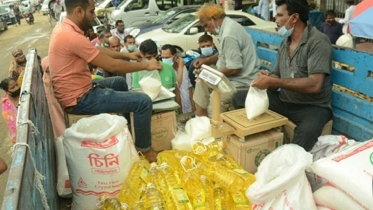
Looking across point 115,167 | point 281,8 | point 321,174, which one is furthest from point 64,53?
point 321,174

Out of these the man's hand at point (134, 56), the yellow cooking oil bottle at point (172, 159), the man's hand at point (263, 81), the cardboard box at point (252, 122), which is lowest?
the yellow cooking oil bottle at point (172, 159)

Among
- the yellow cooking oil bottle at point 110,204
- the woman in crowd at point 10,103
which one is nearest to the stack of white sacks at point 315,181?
the yellow cooking oil bottle at point 110,204

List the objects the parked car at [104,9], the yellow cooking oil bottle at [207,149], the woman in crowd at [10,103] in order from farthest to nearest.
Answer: the parked car at [104,9] < the woman in crowd at [10,103] < the yellow cooking oil bottle at [207,149]

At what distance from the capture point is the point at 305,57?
9.25 ft

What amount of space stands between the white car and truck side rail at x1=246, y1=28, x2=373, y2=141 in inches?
220

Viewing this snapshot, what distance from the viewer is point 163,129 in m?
3.50

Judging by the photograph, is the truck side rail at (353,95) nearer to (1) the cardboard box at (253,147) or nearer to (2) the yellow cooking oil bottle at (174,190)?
(1) the cardboard box at (253,147)

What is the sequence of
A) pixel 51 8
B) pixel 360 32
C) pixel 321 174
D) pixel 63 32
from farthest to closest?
pixel 51 8 < pixel 360 32 < pixel 63 32 < pixel 321 174

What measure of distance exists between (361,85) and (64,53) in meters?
2.48

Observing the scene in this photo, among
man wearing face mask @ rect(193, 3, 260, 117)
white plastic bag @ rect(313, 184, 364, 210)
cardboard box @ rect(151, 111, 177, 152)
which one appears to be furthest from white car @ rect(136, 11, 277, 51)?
white plastic bag @ rect(313, 184, 364, 210)

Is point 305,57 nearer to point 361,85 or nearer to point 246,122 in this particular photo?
point 361,85

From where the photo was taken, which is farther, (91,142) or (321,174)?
(91,142)

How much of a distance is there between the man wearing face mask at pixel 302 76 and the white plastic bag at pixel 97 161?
1.15 m

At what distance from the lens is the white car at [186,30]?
850 cm
